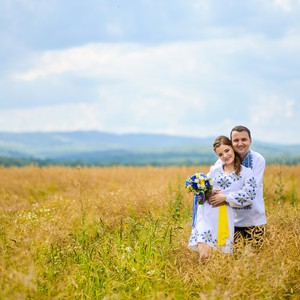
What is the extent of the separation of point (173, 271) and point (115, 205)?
3.99m

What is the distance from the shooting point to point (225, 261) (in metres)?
6.40

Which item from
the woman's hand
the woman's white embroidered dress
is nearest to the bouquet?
the woman's hand

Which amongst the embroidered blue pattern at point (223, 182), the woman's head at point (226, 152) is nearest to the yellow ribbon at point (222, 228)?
the embroidered blue pattern at point (223, 182)

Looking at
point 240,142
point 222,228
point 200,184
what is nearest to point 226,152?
point 240,142

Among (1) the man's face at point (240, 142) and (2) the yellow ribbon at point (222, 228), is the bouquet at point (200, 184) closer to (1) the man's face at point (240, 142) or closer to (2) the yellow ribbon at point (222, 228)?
(2) the yellow ribbon at point (222, 228)

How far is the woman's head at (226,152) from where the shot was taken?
6930 mm

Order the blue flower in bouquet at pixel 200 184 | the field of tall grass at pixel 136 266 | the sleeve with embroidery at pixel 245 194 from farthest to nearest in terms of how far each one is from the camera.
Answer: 1. the sleeve with embroidery at pixel 245 194
2. the blue flower in bouquet at pixel 200 184
3. the field of tall grass at pixel 136 266

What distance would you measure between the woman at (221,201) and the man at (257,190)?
16cm

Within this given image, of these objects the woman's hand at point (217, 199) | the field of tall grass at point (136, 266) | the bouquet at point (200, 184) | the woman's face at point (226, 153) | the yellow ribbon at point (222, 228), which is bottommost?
the field of tall grass at point (136, 266)

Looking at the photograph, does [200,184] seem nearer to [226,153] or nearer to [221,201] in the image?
[221,201]

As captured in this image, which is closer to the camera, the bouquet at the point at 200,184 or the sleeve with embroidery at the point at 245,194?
the bouquet at the point at 200,184

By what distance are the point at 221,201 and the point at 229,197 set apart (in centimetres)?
11

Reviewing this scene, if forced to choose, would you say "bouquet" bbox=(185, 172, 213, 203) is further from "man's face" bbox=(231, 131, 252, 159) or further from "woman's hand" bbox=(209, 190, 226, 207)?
"man's face" bbox=(231, 131, 252, 159)

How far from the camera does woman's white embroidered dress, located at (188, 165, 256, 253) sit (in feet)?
22.3
